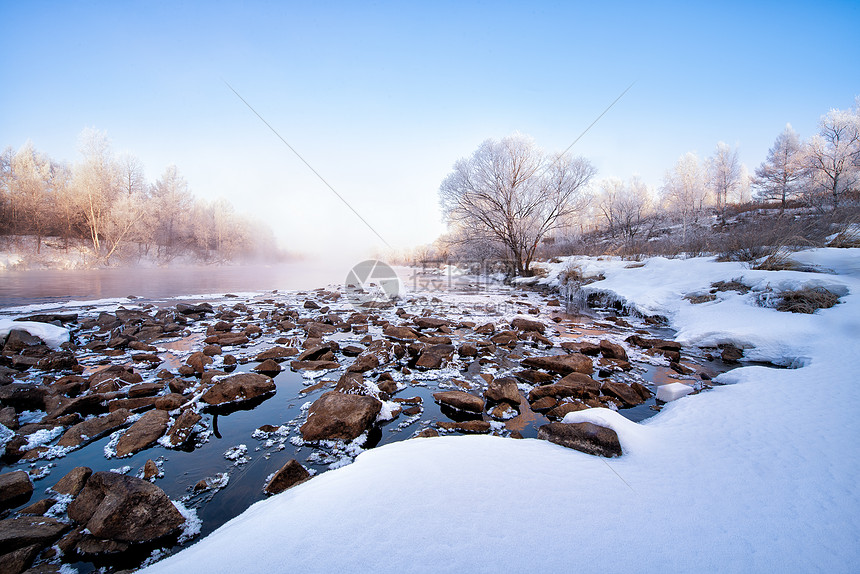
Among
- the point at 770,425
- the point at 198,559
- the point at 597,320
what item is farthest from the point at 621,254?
the point at 198,559

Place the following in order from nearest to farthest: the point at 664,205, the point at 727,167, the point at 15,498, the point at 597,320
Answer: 1. the point at 15,498
2. the point at 597,320
3. the point at 727,167
4. the point at 664,205

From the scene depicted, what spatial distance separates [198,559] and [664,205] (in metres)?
66.2

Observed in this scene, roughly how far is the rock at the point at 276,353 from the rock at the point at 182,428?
6.59 ft

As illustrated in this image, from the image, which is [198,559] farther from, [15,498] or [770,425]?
[770,425]

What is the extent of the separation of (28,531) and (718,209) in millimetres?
54155

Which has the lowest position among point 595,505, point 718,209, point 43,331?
point 43,331

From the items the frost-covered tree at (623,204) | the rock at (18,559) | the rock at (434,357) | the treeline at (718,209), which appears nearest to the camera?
the rock at (18,559)

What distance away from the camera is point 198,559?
1309mm

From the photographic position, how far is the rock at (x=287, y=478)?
2.34m

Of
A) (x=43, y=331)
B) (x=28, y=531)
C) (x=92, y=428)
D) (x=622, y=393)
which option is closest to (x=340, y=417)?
(x=28, y=531)

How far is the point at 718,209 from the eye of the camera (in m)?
38.5

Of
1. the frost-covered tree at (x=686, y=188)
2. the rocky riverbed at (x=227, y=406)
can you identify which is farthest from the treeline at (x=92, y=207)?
the frost-covered tree at (x=686, y=188)

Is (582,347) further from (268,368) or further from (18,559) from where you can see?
A: (18,559)

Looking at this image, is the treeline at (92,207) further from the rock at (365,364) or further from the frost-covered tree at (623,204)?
the frost-covered tree at (623,204)
